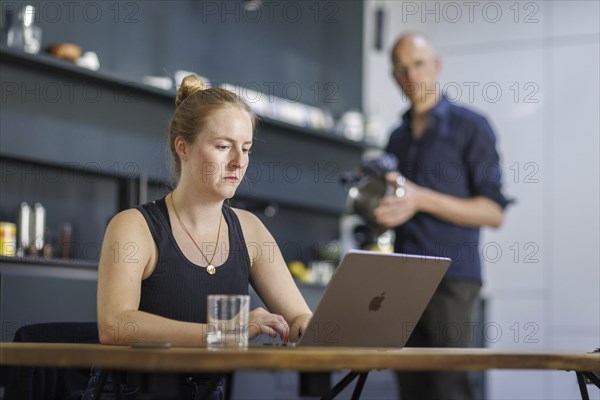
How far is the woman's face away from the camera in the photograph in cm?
212

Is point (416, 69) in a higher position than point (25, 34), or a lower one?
lower

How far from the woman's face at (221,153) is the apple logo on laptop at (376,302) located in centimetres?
48

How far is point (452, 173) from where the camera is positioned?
3340 mm

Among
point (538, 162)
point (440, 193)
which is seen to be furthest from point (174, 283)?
point (538, 162)

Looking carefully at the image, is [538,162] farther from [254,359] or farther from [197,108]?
[254,359]

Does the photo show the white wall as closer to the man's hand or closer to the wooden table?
the man's hand

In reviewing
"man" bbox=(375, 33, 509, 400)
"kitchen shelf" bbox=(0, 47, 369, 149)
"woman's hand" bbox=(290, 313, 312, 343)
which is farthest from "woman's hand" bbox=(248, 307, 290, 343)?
"kitchen shelf" bbox=(0, 47, 369, 149)

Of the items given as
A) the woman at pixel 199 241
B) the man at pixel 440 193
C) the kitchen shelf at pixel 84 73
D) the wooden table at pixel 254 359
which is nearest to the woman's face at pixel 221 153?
the woman at pixel 199 241

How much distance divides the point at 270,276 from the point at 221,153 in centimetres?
33

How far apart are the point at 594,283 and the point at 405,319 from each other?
3.81 m

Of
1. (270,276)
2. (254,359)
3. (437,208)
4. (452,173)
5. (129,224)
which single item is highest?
(452,173)

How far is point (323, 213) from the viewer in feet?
19.1

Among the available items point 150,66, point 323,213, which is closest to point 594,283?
point 323,213

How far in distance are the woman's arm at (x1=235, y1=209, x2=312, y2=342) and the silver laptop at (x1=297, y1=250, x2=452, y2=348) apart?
0.38 metres
